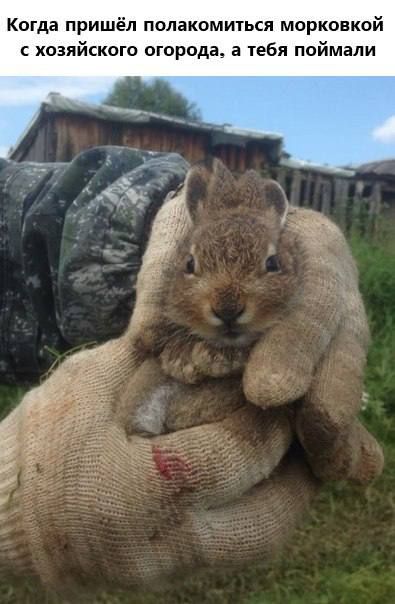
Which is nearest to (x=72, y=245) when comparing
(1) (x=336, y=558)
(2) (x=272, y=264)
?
(2) (x=272, y=264)

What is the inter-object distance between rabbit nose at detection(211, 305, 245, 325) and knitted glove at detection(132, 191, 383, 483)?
85 mm

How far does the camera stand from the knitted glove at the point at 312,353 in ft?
5.71

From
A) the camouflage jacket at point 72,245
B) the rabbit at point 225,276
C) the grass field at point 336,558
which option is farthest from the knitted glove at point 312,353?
the grass field at point 336,558

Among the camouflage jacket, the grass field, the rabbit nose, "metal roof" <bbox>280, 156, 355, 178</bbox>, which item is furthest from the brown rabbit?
"metal roof" <bbox>280, 156, 355, 178</bbox>

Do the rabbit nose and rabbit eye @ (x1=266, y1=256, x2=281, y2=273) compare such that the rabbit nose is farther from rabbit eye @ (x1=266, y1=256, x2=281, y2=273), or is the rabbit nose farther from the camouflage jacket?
the camouflage jacket

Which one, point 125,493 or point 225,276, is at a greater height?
point 225,276

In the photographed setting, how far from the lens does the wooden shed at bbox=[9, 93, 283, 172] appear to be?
10.6 meters

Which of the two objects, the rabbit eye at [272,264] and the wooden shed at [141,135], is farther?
the wooden shed at [141,135]

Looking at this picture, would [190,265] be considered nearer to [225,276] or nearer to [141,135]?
[225,276]

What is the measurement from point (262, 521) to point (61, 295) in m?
1.28

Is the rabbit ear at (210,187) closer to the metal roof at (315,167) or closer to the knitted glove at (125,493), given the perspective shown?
the knitted glove at (125,493)

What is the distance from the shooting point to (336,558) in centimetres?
352

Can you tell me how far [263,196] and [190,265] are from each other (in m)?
0.26

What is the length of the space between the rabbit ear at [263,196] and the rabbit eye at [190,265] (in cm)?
19
